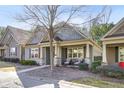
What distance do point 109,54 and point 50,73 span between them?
4.51 metres

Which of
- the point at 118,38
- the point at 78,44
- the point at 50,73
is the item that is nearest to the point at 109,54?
the point at 118,38

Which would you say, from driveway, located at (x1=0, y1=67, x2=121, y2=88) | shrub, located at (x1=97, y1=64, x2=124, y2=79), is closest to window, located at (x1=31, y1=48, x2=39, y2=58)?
driveway, located at (x1=0, y1=67, x2=121, y2=88)

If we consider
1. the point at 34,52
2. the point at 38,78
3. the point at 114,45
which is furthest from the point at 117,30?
the point at 34,52

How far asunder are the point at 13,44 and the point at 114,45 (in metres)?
9.44

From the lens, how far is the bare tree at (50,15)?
515 inches

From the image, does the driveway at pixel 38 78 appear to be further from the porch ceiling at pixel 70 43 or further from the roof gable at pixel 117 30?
the porch ceiling at pixel 70 43

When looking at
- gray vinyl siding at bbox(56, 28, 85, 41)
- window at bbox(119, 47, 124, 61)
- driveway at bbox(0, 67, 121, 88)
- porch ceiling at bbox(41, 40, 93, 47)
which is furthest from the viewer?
porch ceiling at bbox(41, 40, 93, 47)

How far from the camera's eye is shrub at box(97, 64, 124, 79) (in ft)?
38.6

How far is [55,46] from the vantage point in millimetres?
17625

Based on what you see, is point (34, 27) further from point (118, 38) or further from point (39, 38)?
point (118, 38)

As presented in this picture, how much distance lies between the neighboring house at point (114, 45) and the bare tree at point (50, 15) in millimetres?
2486

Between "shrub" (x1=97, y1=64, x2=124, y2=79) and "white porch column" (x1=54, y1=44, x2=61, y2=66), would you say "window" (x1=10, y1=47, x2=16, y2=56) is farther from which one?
"shrub" (x1=97, y1=64, x2=124, y2=79)

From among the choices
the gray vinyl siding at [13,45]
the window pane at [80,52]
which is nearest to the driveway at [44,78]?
the window pane at [80,52]

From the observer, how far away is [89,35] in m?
17.9
